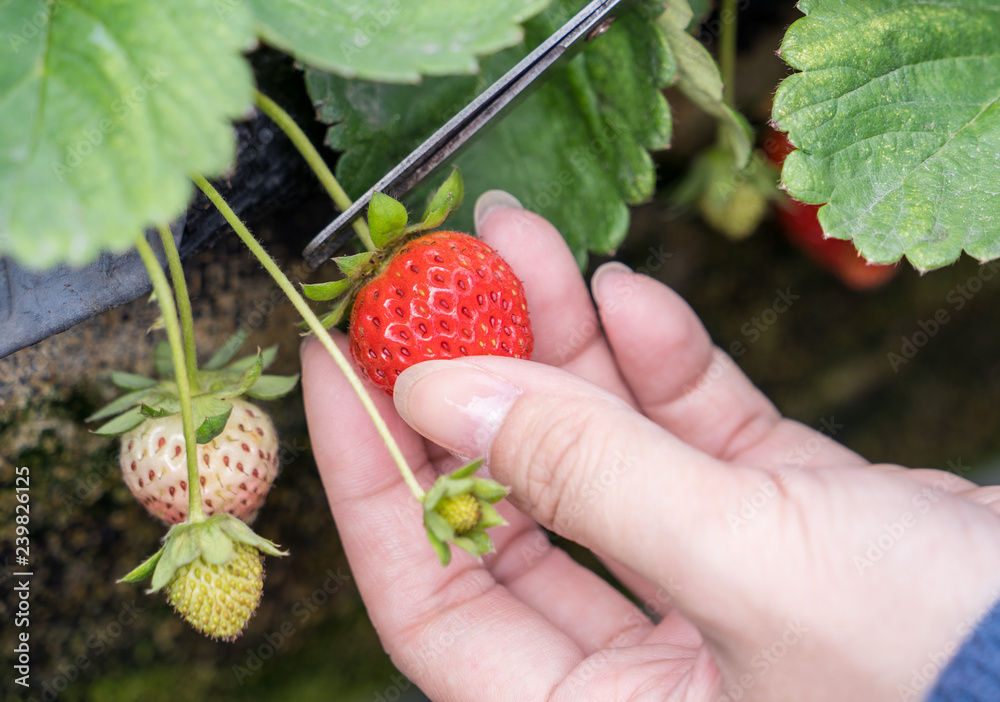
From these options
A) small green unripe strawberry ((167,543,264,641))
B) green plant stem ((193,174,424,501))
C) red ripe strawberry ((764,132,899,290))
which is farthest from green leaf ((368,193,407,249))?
red ripe strawberry ((764,132,899,290))

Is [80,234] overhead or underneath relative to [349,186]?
overhead

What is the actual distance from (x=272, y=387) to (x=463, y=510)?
1.08 ft

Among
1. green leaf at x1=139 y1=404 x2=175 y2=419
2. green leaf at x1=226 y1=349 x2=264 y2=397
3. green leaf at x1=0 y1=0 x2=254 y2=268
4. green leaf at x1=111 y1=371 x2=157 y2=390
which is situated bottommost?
green leaf at x1=226 y1=349 x2=264 y2=397

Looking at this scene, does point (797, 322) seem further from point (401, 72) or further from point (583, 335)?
point (401, 72)

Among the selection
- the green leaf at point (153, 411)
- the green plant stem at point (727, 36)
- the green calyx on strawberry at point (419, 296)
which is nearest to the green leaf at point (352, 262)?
the green calyx on strawberry at point (419, 296)

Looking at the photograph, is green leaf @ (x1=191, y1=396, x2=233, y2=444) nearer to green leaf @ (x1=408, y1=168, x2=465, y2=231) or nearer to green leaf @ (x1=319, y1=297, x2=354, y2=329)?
green leaf @ (x1=319, y1=297, x2=354, y2=329)

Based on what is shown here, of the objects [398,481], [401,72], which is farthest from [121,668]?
[401,72]

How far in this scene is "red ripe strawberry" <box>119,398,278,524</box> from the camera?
2.57 ft

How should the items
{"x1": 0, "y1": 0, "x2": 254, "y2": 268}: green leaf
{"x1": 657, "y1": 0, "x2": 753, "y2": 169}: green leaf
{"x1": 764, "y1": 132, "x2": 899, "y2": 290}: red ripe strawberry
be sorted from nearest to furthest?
1. {"x1": 0, "y1": 0, "x2": 254, "y2": 268}: green leaf
2. {"x1": 657, "y1": 0, "x2": 753, "y2": 169}: green leaf
3. {"x1": 764, "y1": 132, "x2": 899, "y2": 290}: red ripe strawberry

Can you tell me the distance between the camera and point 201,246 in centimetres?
84

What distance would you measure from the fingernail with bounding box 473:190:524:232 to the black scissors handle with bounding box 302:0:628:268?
128 millimetres

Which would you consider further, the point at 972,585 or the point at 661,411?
the point at 661,411

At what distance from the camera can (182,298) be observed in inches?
29.0

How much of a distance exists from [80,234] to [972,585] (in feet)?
2.30
